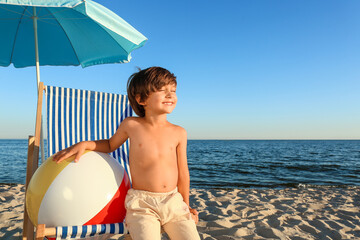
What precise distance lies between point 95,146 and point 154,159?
1.49 ft

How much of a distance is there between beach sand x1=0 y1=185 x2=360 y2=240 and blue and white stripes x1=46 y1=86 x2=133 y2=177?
117 centimetres

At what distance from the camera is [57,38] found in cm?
380

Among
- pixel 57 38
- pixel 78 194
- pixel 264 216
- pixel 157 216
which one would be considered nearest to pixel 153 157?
pixel 157 216

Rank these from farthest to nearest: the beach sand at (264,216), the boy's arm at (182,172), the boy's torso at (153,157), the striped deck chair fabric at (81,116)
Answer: the beach sand at (264,216), the striped deck chair fabric at (81,116), the boy's arm at (182,172), the boy's torso at (153,157)

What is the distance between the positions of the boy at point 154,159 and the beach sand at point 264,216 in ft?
4.35

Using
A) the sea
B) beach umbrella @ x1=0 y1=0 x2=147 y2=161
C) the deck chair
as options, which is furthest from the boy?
the sea

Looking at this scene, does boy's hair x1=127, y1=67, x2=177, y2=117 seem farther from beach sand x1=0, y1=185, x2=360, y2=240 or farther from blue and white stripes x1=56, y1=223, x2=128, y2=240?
beach sand x1=0, y1=185, x2=360, y2=240

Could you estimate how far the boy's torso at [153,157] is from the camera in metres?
1.89

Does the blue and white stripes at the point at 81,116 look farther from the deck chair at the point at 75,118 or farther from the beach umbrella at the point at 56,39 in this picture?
the beach umbrella at the point at 56,39

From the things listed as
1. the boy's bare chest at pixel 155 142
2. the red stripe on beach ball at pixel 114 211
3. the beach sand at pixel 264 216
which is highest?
the boy's bare chest at pixel 155 142

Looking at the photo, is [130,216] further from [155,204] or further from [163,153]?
[163,153]

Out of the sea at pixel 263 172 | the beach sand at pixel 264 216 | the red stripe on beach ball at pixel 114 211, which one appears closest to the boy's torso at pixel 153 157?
the red stripe on beach ball at pixel 114 211

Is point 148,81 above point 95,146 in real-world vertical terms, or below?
above

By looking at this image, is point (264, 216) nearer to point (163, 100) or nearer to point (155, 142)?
point (155, 142)
